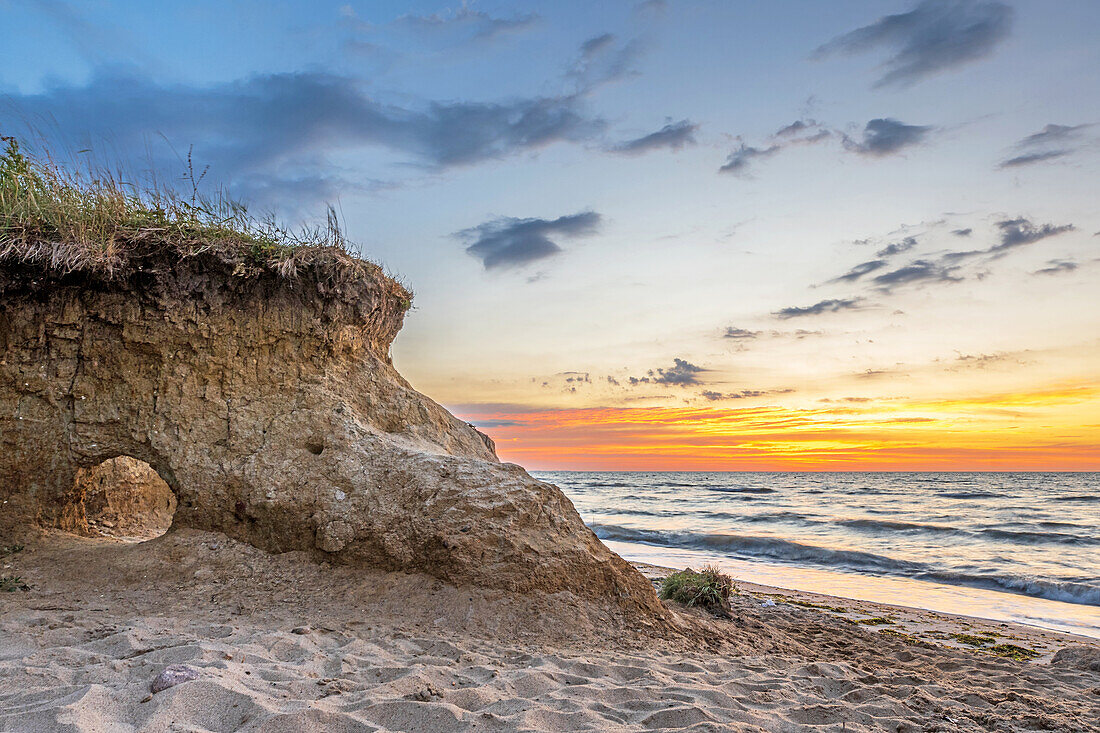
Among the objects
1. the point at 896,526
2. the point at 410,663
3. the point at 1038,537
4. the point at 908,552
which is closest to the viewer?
the point at 410,663

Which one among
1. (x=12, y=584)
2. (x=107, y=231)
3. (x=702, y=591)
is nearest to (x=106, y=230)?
(x=107, y=231)

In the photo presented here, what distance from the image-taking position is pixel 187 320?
627 cm

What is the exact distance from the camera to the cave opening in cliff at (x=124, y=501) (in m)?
7.30

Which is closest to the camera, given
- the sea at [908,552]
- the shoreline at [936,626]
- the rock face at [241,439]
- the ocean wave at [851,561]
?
the rock face at [241,439]

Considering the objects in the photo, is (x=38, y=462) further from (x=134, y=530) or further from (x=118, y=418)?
(x=134, y=530)

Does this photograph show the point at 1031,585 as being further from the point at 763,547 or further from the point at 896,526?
the point at 896,526

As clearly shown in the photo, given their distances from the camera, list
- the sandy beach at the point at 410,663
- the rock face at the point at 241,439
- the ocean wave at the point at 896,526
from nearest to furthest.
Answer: the sandy beach at the point at 410,663, the rock face at the point at 241,439, the ocean wave at the point at 896,526

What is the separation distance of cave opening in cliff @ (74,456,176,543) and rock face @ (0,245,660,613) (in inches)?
32.8

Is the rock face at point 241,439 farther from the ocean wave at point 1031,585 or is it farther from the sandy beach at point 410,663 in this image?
the ocean wave at point 1031,585

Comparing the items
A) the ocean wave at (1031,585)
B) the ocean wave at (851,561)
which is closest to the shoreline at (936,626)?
the ocean wave at (1031,585)

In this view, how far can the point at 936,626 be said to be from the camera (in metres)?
8.23

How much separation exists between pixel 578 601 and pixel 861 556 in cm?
1148

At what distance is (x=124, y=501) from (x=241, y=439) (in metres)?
2.80

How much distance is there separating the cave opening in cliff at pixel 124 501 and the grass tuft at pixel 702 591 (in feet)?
19.7
